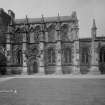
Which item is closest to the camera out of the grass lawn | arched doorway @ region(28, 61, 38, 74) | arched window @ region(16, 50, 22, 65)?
the grass lawn

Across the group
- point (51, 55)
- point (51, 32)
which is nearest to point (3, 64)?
point (51, 55)

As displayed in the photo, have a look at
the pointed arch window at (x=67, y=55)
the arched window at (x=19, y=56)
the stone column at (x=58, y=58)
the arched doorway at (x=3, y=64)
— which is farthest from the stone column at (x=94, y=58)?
the arched doorway at (x=3, y=64)

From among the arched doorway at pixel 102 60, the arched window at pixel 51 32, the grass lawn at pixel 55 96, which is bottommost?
the grass lawn at pixel 55 96

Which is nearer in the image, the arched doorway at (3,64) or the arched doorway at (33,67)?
the arched doorway at (3,64)

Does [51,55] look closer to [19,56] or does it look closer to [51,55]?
[51,55]

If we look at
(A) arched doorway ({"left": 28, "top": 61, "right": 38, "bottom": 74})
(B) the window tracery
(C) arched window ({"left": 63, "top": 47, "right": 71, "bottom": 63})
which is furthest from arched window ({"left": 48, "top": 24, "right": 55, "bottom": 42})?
(A) arched doorway ({"left": 28, "top": 61, "right": 38, "bottom": 74})

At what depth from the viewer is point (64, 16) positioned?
128ft

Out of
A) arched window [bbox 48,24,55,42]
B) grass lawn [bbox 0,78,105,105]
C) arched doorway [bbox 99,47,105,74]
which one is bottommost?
grass lawn [bbox 0,78,105,105]

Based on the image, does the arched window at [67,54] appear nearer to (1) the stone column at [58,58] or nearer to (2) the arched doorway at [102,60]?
(1) the stone column at [58,58]

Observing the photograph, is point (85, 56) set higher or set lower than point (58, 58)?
higher

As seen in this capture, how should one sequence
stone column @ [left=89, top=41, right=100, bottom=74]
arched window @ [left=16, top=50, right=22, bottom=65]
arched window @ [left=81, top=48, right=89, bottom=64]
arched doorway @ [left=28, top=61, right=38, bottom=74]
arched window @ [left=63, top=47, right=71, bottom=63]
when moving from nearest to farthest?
stone column @ [left=89, top=41, right=100, bottom=74] → arched window @ [left=81, top=48, right=89, bottom=64] → arched window @ [left=63, top=47, right=71, bottom=63] → arched doorway @ [left=28, top=61, right=38, bottom=74] → arched window @ [left=16, top=50, right=22, bottom=65]

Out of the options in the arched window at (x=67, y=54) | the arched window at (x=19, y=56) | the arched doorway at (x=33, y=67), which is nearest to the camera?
the arched window at (x=67, y=54)

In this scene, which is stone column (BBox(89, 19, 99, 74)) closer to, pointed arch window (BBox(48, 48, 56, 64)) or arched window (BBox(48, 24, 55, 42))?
pointed arch window (BBox(48, 48, 56, 64))

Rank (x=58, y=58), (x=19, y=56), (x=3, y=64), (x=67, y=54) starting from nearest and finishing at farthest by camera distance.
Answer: (x=58, y=58) < (x=3, y=64) < (x=67, y=54) < (x=19, y=56)
